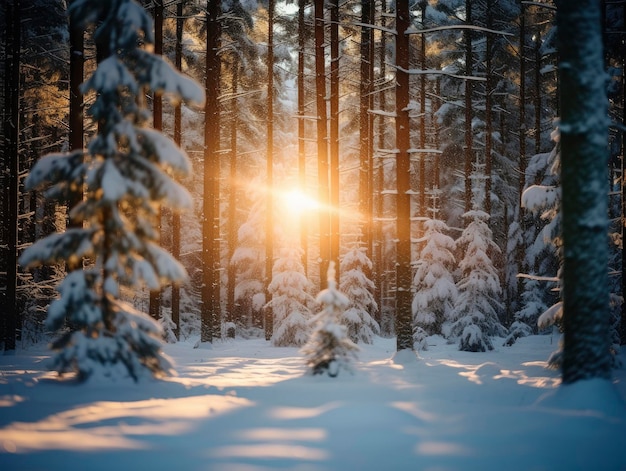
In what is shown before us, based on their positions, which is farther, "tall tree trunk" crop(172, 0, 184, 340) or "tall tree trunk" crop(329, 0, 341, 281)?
"tall tree trunk" crop(172, 0, 184, 340)

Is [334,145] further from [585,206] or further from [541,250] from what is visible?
[585,206]

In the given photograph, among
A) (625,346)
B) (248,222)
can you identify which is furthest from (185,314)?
(625,346)

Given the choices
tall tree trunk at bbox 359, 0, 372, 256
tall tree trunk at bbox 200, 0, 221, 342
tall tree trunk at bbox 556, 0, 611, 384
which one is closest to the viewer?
tall tree trunk at bbox 556, 0, 611, 384

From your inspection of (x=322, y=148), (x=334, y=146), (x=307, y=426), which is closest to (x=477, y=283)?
(x=334, y=146)

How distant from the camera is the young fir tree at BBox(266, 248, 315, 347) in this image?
680 inches

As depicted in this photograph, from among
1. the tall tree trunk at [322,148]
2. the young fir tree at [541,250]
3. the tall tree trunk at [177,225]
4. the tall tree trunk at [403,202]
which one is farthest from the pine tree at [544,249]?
the tall tree trunk at [177,225]

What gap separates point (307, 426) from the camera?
4.77 metres

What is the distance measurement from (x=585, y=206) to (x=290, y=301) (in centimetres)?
1368

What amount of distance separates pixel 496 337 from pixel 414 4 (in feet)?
58.0

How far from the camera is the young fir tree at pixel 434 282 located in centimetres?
1988

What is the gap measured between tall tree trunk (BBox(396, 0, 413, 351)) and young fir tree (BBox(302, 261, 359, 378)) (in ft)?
9.76

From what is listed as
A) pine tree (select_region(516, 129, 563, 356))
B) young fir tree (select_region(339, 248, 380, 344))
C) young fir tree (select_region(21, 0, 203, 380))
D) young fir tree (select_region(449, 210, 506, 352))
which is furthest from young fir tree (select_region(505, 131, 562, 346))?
young fir tree (select_region(21, 0, 203, 380))

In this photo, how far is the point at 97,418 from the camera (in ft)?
15.6

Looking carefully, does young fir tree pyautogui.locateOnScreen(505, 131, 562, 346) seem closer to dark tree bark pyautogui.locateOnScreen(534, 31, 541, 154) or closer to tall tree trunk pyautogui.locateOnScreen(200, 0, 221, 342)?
dark tree bark pyautogui.locateOnScreen(534, 31, 541, 154)
